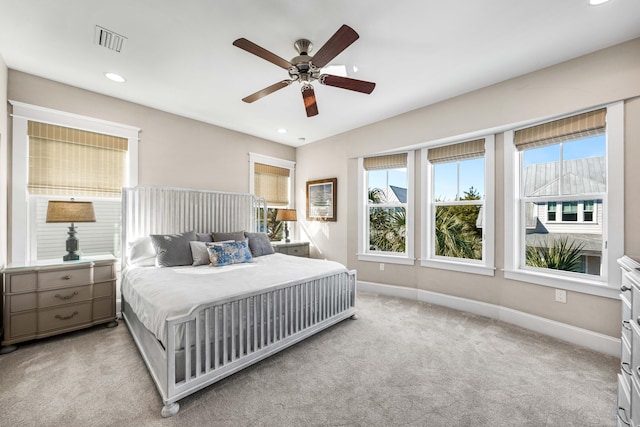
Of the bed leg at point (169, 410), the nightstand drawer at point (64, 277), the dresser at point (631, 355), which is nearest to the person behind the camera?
the dresser at point (631, 355)

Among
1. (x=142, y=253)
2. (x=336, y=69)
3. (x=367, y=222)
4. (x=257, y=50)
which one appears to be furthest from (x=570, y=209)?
(x=142, y=253)

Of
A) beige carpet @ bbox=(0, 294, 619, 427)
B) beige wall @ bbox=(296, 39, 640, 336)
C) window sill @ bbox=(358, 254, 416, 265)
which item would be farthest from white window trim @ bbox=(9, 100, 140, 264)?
window sill @ bbox=(358, 254, 416, 265)

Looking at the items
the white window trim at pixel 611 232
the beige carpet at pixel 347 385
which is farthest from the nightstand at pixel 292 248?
the white window trim at pixel 611 232

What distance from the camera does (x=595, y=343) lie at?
239 cm

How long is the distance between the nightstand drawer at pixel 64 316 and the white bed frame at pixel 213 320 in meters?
0.34

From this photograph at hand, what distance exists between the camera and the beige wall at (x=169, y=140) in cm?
284

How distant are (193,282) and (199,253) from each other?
35.5 inches

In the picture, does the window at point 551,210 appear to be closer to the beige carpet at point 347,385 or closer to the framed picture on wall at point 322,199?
the beige carpet at point 347,385

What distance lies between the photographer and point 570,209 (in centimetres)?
270

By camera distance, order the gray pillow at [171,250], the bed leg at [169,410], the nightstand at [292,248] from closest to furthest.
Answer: the bed leg at [169,410] < the gray pillow at [171,250] < the nightstand at [292,248]

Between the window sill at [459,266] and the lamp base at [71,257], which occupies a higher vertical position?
the lamp base at [71,257]

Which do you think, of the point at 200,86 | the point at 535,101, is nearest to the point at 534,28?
the point at 535,101

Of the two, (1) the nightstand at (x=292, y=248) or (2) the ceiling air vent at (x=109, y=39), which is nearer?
(2) the ceiling air vent at (x=109, y=39)

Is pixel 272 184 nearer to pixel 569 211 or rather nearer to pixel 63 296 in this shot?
pixel 63 296
